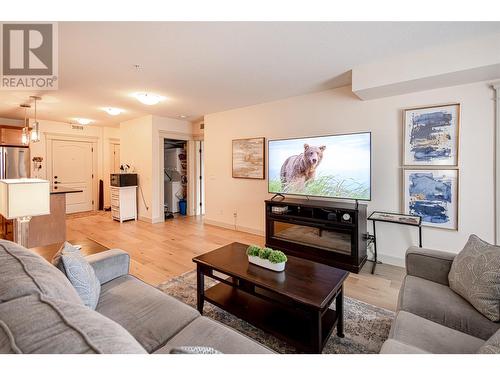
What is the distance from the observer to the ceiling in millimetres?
2014

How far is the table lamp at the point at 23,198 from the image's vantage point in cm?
163

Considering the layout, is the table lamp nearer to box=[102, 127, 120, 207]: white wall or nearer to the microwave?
the microwave

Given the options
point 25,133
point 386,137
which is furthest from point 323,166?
point 25,133

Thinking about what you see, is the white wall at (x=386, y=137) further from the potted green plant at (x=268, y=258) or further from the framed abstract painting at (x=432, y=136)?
the potted green plant at (x=268, y=258)

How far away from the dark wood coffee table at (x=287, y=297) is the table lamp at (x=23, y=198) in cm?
125

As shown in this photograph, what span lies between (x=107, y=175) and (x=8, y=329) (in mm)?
7418

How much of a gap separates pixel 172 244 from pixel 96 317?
3355 mm

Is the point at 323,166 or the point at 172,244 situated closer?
the point at 323,166

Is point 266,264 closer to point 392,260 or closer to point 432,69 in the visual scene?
point 392,260

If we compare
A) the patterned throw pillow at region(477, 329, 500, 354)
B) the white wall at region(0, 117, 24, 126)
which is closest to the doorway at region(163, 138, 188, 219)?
the white wall at region(0, 117, 24, 126)

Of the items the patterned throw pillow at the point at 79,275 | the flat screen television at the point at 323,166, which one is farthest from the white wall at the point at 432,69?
the patterned throw pillow at the point at 79,275

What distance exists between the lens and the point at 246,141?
4.58m

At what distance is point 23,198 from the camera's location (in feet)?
5.49

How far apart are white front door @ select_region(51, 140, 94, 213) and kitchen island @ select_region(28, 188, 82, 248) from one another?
3.11 m
